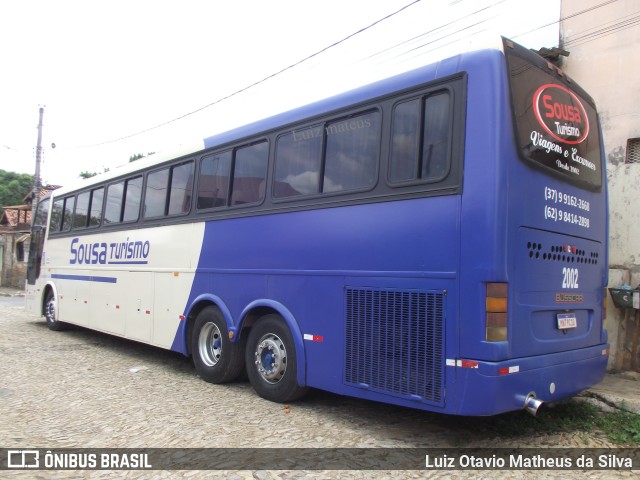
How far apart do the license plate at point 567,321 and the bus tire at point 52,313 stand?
A: 1097 cm

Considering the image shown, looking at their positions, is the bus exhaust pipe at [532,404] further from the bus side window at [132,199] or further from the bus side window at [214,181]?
the bus side window at [132,199]

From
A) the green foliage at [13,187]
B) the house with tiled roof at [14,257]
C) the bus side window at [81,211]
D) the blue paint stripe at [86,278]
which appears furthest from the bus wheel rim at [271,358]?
the green foliage at [13,187]

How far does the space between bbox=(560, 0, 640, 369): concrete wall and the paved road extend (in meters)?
3.00

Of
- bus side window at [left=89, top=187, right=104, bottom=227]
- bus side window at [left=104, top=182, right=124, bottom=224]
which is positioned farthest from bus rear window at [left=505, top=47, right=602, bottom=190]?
bus side window at [left=89, top=187, right=104, bottom=227]

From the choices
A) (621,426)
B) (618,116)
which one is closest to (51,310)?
(621,426)

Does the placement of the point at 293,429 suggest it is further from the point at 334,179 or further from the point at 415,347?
the point at 334,179

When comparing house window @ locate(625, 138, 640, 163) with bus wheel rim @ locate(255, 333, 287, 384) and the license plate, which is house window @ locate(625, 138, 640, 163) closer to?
the license plate

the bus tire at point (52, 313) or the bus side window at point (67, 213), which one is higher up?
the bus side window at point (67, 213)

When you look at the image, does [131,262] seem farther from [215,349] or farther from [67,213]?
[67,213]

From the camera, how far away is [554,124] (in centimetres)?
465

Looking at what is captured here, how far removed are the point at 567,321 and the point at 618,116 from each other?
12.4 ft

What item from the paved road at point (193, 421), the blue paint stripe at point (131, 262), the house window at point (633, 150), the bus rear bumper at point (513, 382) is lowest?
the paved road at point (193, 421)

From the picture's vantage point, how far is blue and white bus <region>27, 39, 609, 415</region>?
157 inches

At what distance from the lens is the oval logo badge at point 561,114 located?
4.53 meters
